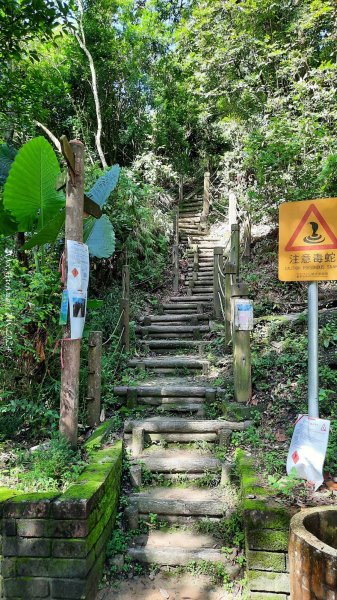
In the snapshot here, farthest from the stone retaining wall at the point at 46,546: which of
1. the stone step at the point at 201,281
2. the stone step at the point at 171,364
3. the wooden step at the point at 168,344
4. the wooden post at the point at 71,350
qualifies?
the stone step at the point at 201,281

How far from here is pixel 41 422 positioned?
3646mm

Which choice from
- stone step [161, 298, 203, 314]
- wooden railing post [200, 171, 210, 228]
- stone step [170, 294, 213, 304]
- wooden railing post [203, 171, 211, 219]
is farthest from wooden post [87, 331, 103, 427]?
wooden railing post [203, 171, 211, 219]

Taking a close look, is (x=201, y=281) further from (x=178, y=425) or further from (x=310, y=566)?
(x=310, y=566)

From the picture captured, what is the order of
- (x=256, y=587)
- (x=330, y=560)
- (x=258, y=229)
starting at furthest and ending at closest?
(x=258, y=229), (x=256, y=587), (x=330, y=560)

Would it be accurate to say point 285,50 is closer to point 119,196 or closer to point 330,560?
point 119,196

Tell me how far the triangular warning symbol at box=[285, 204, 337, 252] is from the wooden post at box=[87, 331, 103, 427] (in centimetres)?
217

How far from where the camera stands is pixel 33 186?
370 cm

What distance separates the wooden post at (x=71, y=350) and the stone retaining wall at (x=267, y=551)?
5.01ft

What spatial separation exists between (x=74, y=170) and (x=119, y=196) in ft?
15.4

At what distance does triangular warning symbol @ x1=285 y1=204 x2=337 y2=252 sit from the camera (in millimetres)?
2582

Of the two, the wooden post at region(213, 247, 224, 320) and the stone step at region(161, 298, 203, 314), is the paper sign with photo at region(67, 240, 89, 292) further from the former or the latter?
the stone step at region(161, 298, 203, 314)

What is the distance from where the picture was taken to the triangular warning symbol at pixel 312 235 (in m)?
2.58

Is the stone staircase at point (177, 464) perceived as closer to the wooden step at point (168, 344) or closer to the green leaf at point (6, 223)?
the wooden step at point (168, 344)

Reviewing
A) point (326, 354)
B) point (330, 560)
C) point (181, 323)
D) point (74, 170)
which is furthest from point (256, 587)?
point (181, 323)
